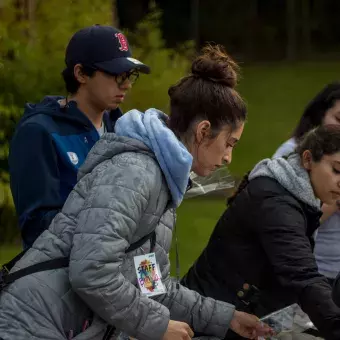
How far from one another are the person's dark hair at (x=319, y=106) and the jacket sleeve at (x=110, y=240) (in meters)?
2.15

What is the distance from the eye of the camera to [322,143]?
11.8ft

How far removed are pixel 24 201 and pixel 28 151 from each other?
8.0 inches

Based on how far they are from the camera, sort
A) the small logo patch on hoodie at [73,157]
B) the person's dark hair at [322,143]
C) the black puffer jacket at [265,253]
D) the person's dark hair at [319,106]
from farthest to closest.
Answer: the person's dark hair at [319,106] < the small logo patch on hoodie at [73,157] < the person's dark hair at [322,143] < the black puffer jacket at [265,253]

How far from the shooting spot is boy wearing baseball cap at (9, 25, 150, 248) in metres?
3.75

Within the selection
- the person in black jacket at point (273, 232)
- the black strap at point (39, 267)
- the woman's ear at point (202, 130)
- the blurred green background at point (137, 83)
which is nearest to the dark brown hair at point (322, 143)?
the person in black jacket at point (273, 232)

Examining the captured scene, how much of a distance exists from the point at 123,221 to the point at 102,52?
1480mm

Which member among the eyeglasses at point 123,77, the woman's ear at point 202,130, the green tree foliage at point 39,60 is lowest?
the green tree foliage at point 39,60

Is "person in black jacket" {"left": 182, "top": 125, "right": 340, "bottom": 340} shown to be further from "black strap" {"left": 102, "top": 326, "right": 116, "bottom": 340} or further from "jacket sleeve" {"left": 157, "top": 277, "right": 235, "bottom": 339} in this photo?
"black strap" {"left": 102, "top": 326, "right": 116, "bottom": 340}

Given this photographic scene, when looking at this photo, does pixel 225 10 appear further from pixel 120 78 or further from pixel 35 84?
pixel 120 78

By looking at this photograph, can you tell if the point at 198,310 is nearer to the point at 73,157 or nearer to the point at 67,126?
the point at 73,157

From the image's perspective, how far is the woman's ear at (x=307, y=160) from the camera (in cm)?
360

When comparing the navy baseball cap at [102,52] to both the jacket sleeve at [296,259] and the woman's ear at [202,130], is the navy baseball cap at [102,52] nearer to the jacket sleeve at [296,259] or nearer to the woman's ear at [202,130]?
the jacket sleeve at [296,259]

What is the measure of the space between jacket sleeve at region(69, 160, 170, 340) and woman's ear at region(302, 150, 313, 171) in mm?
1043

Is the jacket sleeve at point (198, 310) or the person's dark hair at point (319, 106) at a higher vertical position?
the person's dark hair at point (319, 106)
